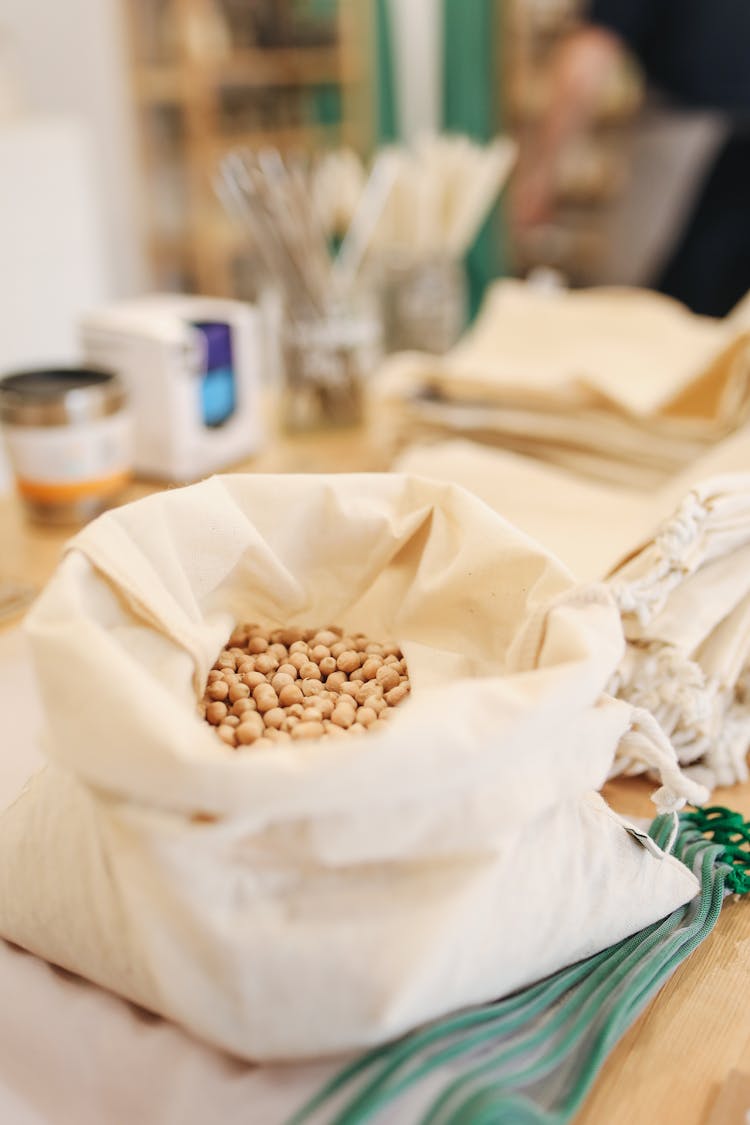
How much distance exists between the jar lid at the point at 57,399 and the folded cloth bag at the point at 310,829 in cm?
43

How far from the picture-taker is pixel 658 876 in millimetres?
425

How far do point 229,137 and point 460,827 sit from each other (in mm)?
2858

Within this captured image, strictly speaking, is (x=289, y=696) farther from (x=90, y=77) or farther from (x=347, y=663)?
(x=90, y=77)

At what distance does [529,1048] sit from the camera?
1.21 feet

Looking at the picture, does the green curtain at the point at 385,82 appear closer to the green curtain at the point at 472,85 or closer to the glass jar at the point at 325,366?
the green curtain at the point at 472,85

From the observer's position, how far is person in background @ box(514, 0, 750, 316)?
6.25 ft

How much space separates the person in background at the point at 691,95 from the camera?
190cm

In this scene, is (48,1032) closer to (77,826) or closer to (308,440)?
(77,826)

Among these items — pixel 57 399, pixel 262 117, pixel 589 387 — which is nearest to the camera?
pixel 57 399

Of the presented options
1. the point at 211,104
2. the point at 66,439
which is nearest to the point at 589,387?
the point at 66,439

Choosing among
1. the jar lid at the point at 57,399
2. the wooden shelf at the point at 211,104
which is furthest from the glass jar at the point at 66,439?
the wooden shelf at the point at 211,104

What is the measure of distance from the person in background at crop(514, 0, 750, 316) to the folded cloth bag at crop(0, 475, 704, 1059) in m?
1.73

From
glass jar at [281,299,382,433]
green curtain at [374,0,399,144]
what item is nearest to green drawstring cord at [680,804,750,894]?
glass jar at [281,299,382,433]

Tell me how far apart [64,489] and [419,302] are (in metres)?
0.57
